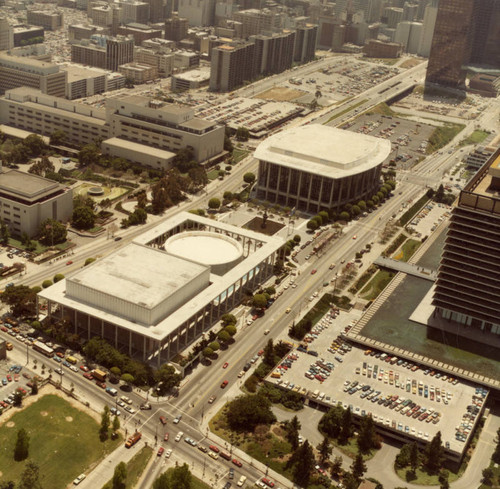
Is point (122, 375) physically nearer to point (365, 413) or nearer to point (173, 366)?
point (173, 366)

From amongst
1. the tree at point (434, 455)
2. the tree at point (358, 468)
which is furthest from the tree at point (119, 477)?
the tree at point (434, 455)

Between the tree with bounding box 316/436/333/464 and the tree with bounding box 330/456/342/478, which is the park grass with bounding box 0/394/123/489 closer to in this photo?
the tree with bounding box 316/436/333/464

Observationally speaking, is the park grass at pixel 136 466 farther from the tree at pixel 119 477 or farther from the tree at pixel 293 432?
the tree at pixel 293 432

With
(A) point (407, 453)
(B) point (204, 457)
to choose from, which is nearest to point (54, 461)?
(B) point (204, 457)

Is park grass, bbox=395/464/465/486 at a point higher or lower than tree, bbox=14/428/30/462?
lower

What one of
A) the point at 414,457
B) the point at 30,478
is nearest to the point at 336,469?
the point at 414,457

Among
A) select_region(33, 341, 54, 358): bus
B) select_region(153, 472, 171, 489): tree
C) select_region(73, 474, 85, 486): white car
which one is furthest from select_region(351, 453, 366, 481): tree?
select_region(33, 341, 54, 358): bus

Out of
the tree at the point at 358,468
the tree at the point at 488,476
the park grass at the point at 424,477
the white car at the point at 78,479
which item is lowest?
the white car at the point at 78,479

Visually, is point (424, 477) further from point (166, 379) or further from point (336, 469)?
point (166, 379)
